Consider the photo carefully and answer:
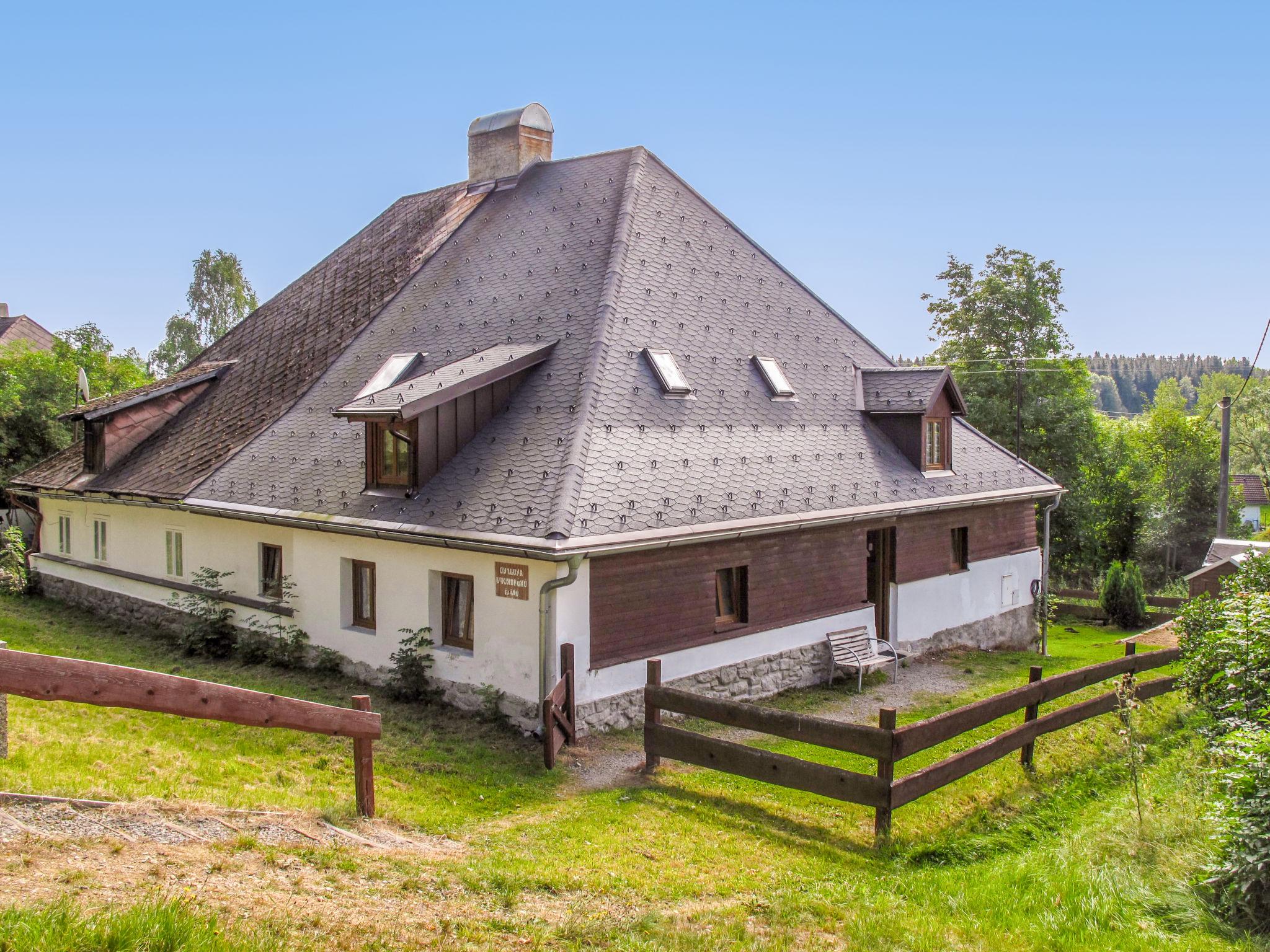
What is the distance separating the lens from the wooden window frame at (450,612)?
37.4ft

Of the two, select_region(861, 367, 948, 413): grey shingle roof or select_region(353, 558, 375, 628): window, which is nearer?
select_region(353, 558, 375, 628): window

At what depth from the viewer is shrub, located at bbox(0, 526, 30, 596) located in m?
20.6

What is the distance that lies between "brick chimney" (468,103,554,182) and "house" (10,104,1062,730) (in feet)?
0.23

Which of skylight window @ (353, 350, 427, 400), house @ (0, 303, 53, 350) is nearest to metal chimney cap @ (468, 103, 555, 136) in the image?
skylight window @ (353, 350, 427, 400)

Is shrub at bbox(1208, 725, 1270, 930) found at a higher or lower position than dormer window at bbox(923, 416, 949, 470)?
lower

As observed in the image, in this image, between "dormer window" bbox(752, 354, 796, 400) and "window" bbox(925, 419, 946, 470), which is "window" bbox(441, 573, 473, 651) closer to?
"dormer window" bbox(752, 354, 796, 400)

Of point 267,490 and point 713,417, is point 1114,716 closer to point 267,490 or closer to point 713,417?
point 713,417

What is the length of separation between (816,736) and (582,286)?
818 centimetres

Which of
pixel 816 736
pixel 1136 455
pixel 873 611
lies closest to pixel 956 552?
pixel 873 611

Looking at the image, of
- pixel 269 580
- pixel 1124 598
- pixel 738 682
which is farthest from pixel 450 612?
pixel 1124 598

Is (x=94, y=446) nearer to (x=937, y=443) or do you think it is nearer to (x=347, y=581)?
(x=347, y=581)

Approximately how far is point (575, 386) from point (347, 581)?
13.8ft

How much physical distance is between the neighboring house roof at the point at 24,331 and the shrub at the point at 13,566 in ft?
100.0

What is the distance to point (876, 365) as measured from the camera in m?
17.8
